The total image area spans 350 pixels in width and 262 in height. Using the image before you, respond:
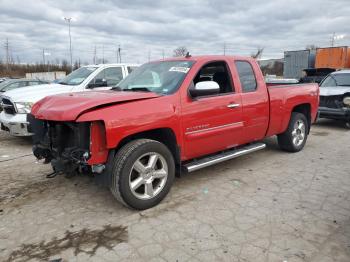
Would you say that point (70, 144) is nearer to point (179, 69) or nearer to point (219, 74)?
point (179, 69)

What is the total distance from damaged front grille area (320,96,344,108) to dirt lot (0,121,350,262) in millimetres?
4464

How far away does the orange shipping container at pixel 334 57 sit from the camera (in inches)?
764

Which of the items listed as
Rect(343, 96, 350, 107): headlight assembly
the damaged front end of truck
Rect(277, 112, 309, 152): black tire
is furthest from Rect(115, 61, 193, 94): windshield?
Rect(343, 96, 350, 107): headlight assembly

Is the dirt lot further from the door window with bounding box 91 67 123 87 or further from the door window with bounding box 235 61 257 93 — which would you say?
the door window with bounding box 91 67 123 87

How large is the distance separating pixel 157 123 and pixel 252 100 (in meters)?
1.98

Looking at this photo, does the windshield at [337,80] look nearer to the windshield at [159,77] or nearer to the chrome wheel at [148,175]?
the windshield at [159,77]

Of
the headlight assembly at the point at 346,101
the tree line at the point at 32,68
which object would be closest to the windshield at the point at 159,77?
the headlight assembly at the point at 346,101

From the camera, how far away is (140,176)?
3.83 m

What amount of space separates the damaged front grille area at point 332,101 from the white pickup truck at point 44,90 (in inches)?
230

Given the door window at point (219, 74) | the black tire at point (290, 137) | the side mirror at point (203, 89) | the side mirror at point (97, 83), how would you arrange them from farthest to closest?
the side mirror at point (97, 83) → the black tire at point (290, 137) → the door window at point (219, 74) → the side mirror at point (203, 89)

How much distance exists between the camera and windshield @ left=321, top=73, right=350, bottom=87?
10.3 meters

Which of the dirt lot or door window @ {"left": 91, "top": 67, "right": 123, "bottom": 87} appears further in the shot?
door window @ {"left": 91, "top": 67, "right": 123, "bottom": 87}

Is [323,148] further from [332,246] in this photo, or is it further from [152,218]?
[152,218]

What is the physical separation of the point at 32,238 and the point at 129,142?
1435 millimetres
